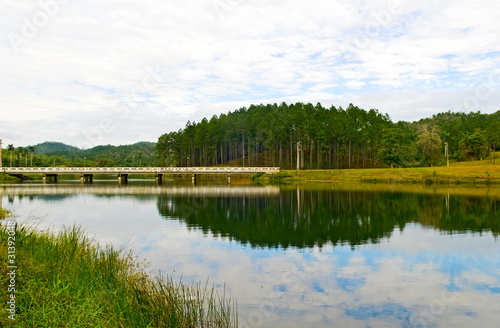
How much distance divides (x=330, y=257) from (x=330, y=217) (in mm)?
17173

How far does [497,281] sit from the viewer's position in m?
19.5

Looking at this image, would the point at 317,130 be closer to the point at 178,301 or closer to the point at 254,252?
the point at 254,252

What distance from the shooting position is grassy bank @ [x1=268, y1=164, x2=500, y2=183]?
9171 centimetres

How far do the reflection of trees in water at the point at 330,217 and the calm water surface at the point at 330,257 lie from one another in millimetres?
104

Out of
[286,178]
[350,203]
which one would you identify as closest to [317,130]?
[286,178]

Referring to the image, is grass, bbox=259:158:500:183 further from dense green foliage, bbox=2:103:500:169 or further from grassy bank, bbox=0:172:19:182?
grassy bank, bbox=0:172:19:182

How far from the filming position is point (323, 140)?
12656 centimetres

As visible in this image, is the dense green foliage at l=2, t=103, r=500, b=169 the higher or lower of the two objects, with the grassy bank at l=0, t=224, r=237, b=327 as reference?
higher

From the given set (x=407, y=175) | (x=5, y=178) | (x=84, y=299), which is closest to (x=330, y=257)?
(x=84, y=299)

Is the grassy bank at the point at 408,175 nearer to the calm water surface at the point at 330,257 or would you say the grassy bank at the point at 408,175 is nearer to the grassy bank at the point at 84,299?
the calm water surface at the point at 330,257

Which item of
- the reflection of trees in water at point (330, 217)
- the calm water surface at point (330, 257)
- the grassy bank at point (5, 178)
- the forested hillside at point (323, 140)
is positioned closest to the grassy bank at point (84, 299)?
the calm water surface at point (330, 257)

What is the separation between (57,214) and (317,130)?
3660 inches

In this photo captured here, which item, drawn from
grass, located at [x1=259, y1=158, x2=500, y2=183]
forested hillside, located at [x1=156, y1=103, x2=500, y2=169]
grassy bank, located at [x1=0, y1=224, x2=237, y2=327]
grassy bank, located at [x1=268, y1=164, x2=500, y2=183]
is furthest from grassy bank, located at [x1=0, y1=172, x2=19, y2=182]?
grassy bank, located at [x1=0, y1=224, x2=237, y2=327]

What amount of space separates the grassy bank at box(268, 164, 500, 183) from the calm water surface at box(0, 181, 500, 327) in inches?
1822
